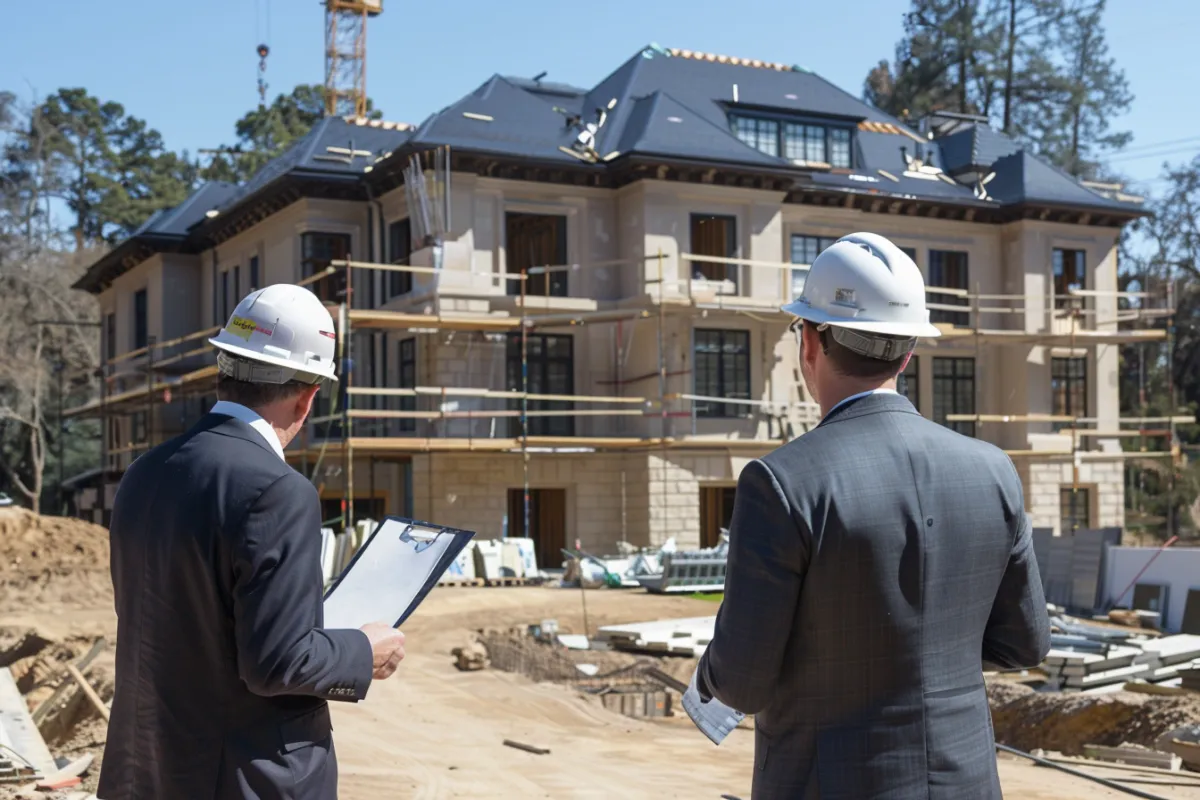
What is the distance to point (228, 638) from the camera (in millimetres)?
3373

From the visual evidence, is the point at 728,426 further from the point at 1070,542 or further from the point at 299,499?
the point at 299,499

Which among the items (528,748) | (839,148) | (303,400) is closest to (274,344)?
(303,400)

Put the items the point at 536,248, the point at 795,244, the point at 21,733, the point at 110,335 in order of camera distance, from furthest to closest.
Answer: the point at 110,335, the point at 795,244, the point at 536,248, the point at 21,733

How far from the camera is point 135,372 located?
1594 inches

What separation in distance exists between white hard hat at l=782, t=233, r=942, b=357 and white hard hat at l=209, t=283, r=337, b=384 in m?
1.23

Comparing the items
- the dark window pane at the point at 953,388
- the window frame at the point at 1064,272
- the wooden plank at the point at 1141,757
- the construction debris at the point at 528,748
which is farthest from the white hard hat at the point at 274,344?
the window frame at the point at 1064,272

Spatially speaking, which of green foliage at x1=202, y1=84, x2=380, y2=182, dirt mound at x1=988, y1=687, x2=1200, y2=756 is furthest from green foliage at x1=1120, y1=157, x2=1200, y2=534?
green foliage at x1=202, y1=84, x2=380, y2=182

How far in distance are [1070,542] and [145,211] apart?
53.9 meters

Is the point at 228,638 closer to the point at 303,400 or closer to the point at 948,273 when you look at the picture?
the point at 303,400

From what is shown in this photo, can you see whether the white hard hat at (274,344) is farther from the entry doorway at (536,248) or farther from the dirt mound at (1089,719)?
the entry doorway at (536,248)

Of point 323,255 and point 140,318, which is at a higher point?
point 323,255

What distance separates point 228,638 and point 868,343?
1662mm

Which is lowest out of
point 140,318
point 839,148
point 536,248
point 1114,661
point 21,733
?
point 1114,661

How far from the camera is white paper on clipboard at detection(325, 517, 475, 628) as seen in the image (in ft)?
12.8
